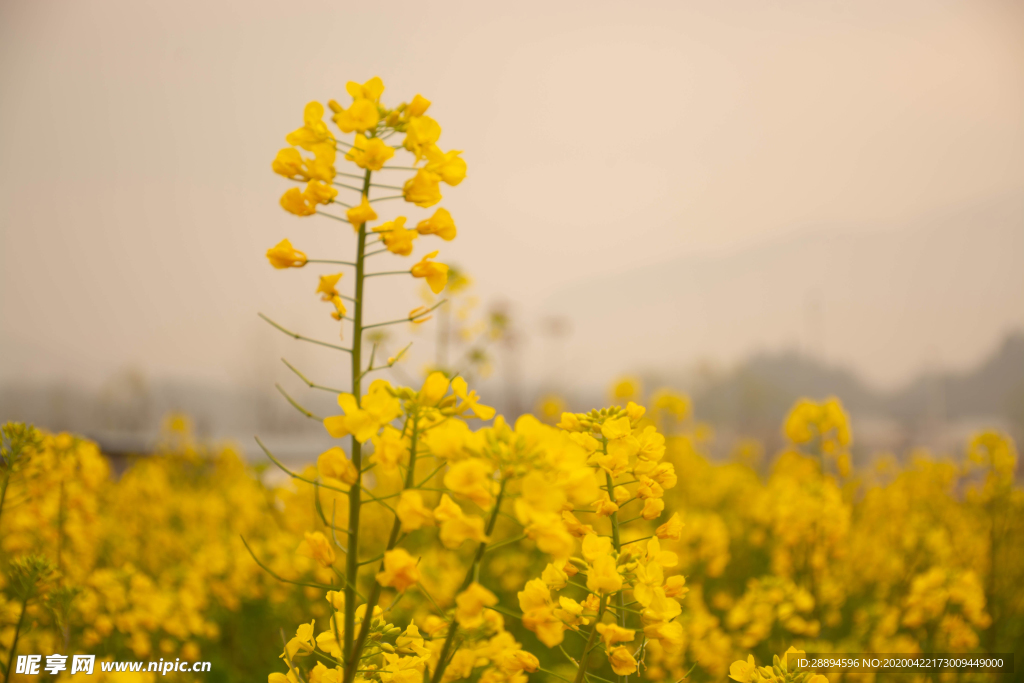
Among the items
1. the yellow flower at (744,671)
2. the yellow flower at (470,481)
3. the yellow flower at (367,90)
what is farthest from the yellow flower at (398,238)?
the yellow flower at (744,671)

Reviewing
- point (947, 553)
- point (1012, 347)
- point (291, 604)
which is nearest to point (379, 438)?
point (291, 604)

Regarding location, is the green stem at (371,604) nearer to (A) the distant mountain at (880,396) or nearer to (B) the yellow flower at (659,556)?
(B) the yellow flower at (659,556)

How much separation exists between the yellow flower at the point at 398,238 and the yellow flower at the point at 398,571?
0.44m

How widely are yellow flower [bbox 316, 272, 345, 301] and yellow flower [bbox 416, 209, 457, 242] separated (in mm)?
172

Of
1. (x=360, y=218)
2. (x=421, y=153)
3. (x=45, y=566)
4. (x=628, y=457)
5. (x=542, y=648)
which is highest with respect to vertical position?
(x=421, y=153)

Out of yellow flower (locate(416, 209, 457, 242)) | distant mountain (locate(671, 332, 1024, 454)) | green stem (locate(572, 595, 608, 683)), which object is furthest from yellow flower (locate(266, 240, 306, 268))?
distant mountain (locate(671, 332, 1024, 454))

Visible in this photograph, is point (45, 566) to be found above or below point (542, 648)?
above

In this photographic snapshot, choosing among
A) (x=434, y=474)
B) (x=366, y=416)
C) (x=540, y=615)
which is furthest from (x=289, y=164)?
(x=540, y=615)

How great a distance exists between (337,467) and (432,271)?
0.36m

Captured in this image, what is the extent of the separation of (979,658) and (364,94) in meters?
3.80

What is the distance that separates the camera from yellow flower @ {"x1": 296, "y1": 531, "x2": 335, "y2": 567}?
2.76 ft

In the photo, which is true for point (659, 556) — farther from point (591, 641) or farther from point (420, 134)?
point (420, 134)

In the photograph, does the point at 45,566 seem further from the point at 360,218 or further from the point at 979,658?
the point at 979,658

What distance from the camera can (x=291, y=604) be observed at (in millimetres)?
3150
